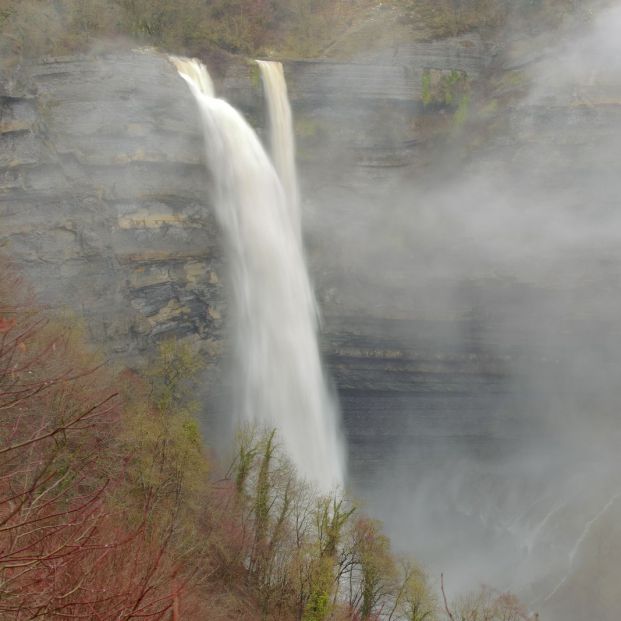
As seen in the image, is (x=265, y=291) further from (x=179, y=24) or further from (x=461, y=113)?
(x=179, y=24)

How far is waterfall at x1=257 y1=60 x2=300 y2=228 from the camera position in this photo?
21625mm

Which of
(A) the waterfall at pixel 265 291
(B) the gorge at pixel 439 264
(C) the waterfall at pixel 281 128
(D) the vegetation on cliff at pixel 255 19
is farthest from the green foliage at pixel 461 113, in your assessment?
(A) the waterfall at pixel 265 291

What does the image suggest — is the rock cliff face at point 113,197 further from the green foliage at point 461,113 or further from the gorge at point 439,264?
the green foliage at point 461,113

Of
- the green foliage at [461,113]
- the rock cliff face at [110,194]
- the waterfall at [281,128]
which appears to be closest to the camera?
the rock cliff face at [110,194]

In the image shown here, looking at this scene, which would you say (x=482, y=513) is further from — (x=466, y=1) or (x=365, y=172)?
(x=466, y=1)

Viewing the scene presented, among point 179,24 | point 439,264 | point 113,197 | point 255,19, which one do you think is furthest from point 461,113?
point 113,197

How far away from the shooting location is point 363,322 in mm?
22234

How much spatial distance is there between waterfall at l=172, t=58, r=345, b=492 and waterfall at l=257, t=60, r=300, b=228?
656 millimetres

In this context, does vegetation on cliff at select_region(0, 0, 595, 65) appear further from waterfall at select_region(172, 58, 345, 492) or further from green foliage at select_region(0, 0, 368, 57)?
waterfall at select_region(172, 58, 345, 492)

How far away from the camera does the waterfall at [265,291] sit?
19.7 m

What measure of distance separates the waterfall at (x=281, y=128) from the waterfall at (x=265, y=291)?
2.15ft

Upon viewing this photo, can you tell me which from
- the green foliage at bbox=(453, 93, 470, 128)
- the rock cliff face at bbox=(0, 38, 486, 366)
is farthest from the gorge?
the green foliage at bbox=(453, 93, 470, 128)

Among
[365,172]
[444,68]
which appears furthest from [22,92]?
[444,68]

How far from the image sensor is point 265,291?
2042 cm
